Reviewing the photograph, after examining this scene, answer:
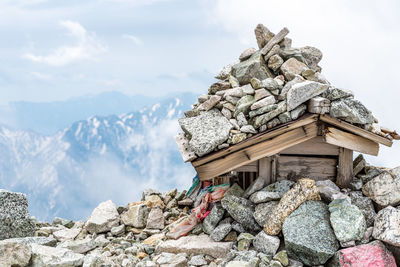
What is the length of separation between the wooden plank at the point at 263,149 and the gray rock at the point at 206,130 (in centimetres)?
45

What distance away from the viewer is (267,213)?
9906 mm

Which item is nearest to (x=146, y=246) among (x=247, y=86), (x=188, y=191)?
(x=188, y=191)

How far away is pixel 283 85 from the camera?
35.4 feet

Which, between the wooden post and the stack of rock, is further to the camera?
the wooden post

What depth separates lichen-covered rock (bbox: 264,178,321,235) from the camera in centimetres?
945

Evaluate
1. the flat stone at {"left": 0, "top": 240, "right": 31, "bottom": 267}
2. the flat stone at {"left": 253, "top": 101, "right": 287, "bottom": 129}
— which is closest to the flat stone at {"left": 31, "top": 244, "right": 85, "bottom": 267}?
the flat stone at {"left": 0, "top": 240, "right": 31, "bottom": 267}

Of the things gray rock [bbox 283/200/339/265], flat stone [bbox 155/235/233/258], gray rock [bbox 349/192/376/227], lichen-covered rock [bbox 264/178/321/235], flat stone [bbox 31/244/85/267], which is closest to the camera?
flat stone [bbox 31/244/85/267]

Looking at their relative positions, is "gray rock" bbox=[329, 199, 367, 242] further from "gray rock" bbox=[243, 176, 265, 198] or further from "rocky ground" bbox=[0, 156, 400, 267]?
"gray rock" bbox=[243, 176, 265, 198]

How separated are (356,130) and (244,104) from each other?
2756 millimetres

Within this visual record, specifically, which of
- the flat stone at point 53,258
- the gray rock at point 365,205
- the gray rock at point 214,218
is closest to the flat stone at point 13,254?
the flat stone at point 53,258

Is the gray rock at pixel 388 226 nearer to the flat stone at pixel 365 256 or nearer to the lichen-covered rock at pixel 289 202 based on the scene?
the flat stone at pixel 365 256

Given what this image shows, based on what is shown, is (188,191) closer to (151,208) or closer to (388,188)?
(151,208)

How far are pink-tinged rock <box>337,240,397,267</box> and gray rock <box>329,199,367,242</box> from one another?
26 cm

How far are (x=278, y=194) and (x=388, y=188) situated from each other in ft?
8.34
